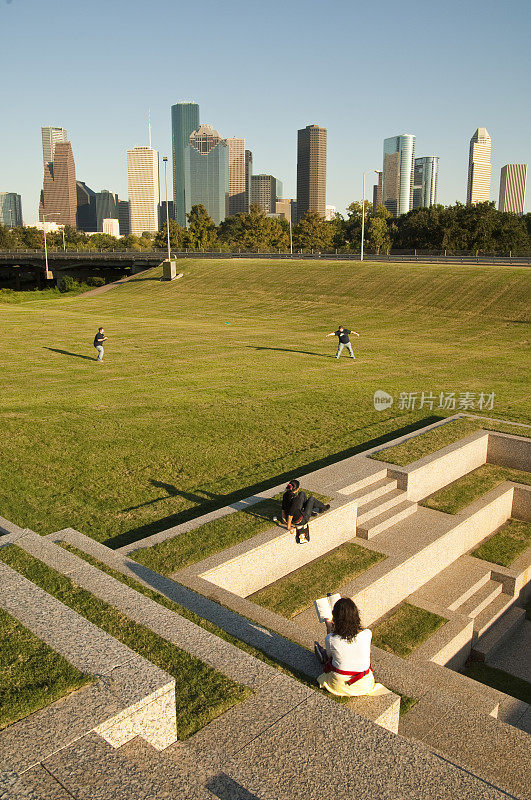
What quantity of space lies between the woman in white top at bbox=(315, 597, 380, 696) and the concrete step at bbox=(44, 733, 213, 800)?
1840mm

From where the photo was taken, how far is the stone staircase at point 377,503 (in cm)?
1149

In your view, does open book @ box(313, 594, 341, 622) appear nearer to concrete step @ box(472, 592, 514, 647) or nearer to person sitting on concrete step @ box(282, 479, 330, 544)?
person sitting on concrete step @ box(282, 479, 330, 544)

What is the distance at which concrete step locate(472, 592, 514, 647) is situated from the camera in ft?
35.4

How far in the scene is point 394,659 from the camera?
727 cm

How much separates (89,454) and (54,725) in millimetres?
9361

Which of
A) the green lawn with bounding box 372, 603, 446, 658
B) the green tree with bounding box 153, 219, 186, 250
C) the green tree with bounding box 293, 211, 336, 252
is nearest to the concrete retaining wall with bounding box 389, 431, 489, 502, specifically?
the green lawn with bounding box 372, 603, 446, 658

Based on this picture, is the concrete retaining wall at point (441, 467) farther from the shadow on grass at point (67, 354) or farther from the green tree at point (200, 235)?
the green tree at point (200, 235)

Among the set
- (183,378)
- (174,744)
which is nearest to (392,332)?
(183,378)

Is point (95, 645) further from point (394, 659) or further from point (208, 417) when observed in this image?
point (208, 417)

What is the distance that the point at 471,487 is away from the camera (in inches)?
549

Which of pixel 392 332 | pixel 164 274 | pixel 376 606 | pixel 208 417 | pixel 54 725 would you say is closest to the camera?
pixel 54 725

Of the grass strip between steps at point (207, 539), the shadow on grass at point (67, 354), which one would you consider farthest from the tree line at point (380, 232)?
the grass strip between steps at point (207, 539)

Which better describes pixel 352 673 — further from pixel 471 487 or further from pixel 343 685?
pixel 471 487

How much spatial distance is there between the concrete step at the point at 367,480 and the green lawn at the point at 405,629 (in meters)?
2.35
